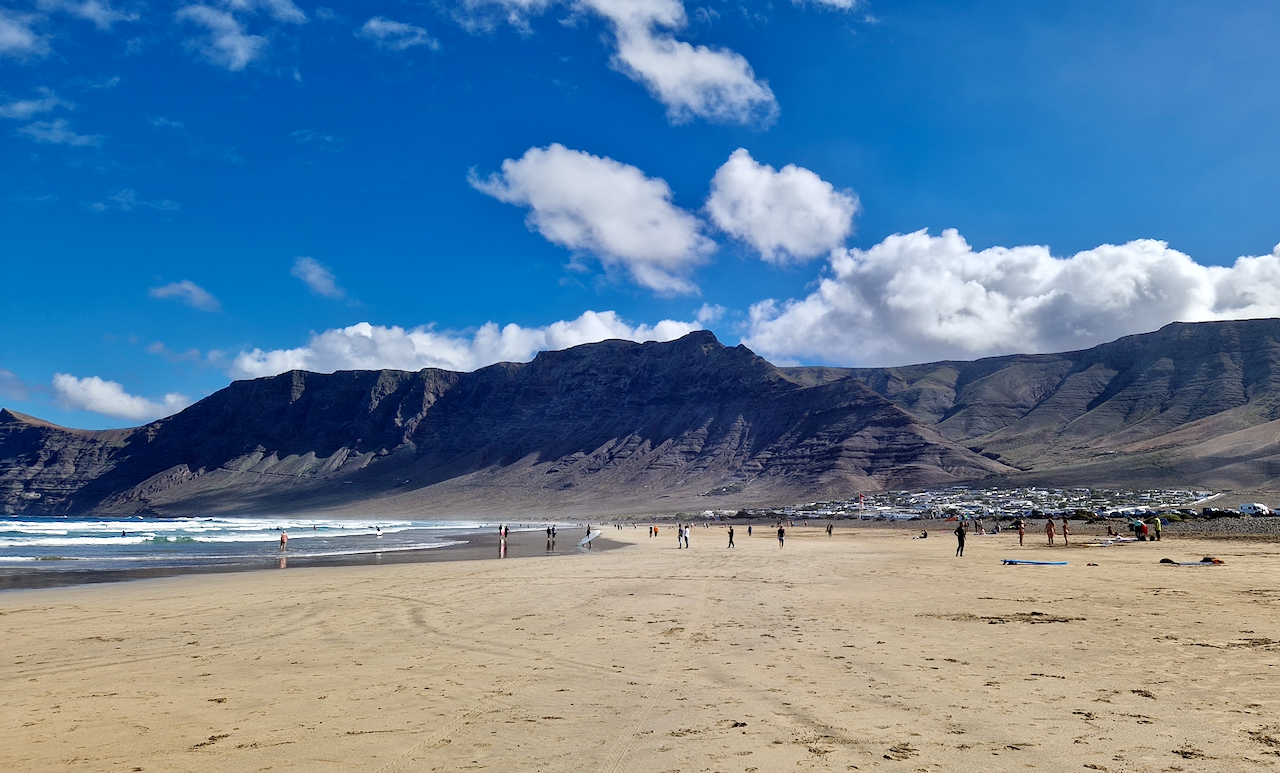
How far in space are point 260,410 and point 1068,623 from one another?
707 ft

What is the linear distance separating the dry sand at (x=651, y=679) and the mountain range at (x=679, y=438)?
9113cm

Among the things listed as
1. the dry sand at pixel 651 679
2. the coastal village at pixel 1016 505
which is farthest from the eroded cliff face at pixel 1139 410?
the dry sand at pixel 651 679

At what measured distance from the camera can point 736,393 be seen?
504 ft

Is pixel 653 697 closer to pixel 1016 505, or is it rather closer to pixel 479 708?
pixel 479 708

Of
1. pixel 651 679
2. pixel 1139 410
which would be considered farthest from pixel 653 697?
pixel 1139 410

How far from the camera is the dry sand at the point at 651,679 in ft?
20.5

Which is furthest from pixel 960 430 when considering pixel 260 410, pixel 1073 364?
pixel 260 410

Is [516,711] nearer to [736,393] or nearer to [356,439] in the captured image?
[736,393]

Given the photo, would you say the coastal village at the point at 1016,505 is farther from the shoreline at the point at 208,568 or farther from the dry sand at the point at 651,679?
the dry sand at the point at 651,679

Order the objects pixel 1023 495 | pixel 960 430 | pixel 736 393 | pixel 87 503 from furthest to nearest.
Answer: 1. pixel 87 503
2. pixel 960 430
3. pixel 736 393
4. pixel 1023 495

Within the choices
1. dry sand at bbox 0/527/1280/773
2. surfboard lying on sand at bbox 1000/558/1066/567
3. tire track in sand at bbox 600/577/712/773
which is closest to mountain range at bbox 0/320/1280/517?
surfboard lying on sand at bbox 1000/558/1066/567

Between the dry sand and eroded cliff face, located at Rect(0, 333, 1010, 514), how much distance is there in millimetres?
102272

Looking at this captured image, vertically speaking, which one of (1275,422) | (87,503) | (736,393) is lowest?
(87,503)

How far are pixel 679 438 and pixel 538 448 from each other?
107ft
